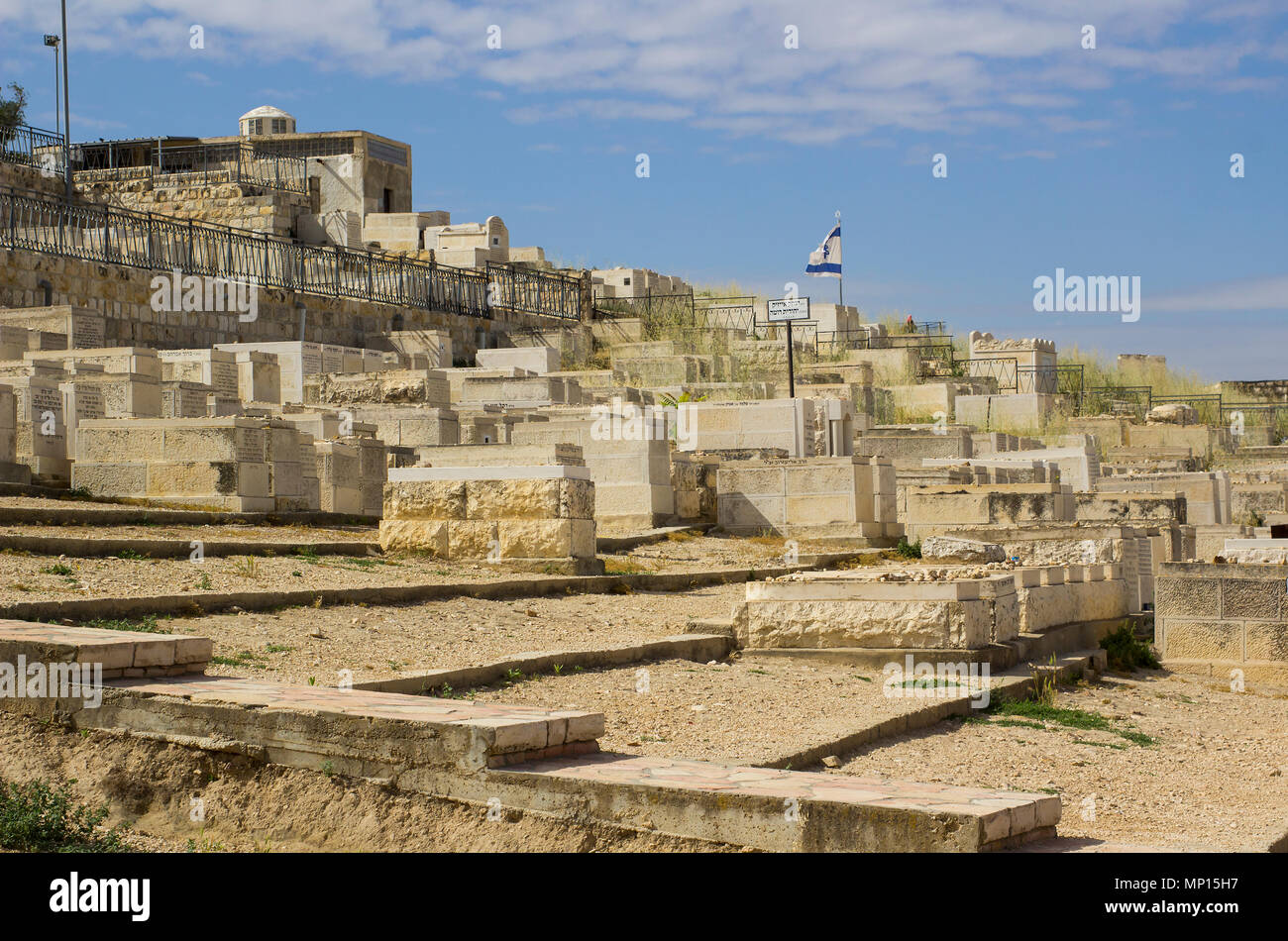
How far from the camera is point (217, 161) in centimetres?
4744

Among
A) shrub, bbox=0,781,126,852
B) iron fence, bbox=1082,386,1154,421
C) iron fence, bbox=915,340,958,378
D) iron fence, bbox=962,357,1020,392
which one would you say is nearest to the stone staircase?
shrub, bbox=0,781,126,852

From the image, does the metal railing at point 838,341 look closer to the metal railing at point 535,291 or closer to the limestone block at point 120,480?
the metal railing at point 535,291

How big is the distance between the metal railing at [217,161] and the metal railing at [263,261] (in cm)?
1041

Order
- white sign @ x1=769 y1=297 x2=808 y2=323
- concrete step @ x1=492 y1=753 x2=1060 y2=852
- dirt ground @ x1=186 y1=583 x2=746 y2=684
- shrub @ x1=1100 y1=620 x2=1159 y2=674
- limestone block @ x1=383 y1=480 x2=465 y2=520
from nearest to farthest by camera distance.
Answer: concrete step @ x1=492 y1=753 x2=1060 y2=852 → dirt ground @ x1=186 y1=583 x2=746 y2=684 → shrub @ x1=1100 y1=620 x2=1159 y2=674 → limestone block @ x1=383 y1=480 x2=465 y2=520 → white sign @ x1=769 y1=297 x2=808 y2=323

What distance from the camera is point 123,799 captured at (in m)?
5.79

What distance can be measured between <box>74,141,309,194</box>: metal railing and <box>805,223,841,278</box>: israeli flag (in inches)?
639

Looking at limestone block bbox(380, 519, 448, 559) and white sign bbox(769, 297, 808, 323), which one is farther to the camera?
white sign bbox(769, 297, 808, 323)

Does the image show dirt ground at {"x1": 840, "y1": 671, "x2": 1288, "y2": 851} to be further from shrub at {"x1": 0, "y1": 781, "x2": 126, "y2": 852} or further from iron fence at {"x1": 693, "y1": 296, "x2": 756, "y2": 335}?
iron fence at {"x1": 693, "y1": 296, "x2": 756, "y2": 335}

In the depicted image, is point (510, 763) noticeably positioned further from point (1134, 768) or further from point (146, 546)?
point (146, 546)

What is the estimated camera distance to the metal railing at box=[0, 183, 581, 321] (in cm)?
2573

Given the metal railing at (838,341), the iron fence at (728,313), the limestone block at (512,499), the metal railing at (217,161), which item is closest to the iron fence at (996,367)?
the metal railing at (838,341)

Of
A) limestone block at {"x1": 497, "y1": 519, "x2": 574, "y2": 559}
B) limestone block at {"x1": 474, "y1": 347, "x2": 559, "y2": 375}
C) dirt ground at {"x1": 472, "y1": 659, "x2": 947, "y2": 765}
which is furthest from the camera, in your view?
limestone block at {"x1": 474, "y1": 347, "x2": 559, "y2": 375}

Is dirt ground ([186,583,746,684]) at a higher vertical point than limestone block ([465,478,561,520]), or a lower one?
lower
